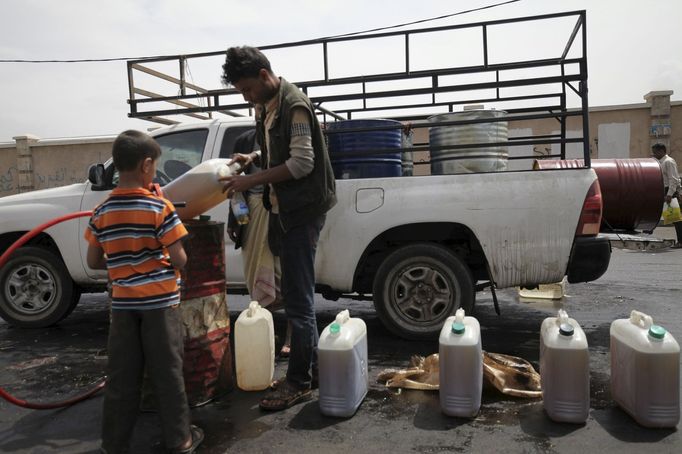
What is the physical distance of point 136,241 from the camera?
2398mm

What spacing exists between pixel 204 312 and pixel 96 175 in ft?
7.00

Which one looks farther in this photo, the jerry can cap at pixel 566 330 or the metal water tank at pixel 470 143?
the metal water tank at pixel 470 143

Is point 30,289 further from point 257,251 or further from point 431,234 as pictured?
point 431,234

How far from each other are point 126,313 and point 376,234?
2.24 m

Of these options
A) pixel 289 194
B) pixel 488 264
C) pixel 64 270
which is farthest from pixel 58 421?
pixel 488 264

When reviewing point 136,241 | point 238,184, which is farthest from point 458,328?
point 136,241

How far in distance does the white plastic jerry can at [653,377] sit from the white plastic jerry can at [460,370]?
75cm

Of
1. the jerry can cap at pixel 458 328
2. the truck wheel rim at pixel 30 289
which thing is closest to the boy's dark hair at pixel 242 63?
the jerry can cap at pixel 458 328

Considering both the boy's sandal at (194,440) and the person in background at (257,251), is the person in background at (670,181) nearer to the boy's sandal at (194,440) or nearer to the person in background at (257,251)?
the person in background at (257,251)

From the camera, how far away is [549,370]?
9.30 ft

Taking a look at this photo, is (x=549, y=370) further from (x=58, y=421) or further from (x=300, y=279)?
(x=58, y=421)

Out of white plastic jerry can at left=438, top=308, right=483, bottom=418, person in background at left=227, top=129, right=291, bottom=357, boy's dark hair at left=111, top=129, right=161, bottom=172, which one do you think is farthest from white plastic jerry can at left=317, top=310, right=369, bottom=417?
boy's dark hair at left=111, top=129, right=161, bottom=172

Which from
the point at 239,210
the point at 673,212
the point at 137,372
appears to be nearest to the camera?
the point at 137,372

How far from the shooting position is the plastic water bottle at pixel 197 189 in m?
3.14
